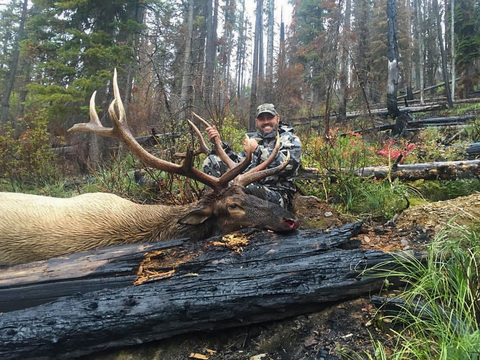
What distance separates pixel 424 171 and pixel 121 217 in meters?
4.42

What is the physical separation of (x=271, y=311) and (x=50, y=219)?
8.74 ft

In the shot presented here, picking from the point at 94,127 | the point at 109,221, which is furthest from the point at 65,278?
the point at 94,127

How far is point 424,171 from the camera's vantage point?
16.1ft

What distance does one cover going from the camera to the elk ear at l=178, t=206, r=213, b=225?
3562 mm

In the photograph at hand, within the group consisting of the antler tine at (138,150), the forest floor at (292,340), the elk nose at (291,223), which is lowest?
the forest floor at (292,340)

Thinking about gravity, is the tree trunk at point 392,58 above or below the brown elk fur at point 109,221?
above

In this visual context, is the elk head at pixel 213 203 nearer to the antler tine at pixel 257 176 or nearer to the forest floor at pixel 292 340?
the antler tine at pixel 257 176

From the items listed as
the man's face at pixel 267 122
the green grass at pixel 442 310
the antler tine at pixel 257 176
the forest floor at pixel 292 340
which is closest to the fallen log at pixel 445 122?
the man's face at pixel 267 122

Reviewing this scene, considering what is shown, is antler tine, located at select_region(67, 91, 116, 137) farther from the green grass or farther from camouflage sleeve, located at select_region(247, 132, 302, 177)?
the green grass

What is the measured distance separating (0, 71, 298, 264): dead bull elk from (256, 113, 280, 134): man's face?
162 centimetres

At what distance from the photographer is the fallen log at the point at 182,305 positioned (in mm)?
2367

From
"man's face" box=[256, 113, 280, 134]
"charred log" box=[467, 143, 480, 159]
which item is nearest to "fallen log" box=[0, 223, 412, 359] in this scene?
"man's face" box=[256, 113, 280, 134]

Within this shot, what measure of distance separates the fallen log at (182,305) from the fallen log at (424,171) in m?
2.90

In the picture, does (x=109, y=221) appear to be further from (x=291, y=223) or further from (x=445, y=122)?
(x=445, y=122)
